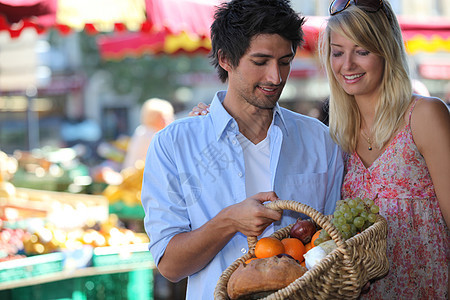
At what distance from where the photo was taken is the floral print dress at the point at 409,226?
2.28 m

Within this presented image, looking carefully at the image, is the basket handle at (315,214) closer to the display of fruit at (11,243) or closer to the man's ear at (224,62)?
the man's ear at (224,62)

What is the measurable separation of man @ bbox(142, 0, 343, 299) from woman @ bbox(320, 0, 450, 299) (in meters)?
0.25

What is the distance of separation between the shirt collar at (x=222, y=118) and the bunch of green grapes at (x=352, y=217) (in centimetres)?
47

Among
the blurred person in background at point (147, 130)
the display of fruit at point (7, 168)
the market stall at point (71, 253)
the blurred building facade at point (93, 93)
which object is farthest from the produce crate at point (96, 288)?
the blurred building facade at point (93, 93)

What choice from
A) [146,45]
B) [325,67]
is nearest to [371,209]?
[325,67]

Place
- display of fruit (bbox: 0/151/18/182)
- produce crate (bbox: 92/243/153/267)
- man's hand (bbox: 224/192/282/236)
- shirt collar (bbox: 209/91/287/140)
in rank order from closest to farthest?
1. man's hand (bbox: 224/192/282/236)
2. shirt collar (bbox: 209/91/287/140)
3. produce crate (bbox: 92/243/153/267)
4. display of fruit (bbox: 0/151/18/182)

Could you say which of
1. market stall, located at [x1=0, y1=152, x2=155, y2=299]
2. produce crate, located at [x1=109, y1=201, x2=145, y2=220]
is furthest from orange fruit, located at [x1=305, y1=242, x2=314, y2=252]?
produce crate, located at [x1=109, y1=201, x2=145, y2=220]

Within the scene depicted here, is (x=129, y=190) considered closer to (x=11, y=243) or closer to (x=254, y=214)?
(x=11, y=243)

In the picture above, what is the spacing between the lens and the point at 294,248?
1.87 meters

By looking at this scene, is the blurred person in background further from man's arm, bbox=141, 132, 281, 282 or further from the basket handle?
the basket handle

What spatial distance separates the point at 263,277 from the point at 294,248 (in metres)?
0.26

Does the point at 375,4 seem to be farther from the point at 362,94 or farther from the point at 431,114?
the point at 431,114

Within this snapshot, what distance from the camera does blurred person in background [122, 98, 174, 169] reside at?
730 cm

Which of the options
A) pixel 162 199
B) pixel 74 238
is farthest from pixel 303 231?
pixel 74 238
